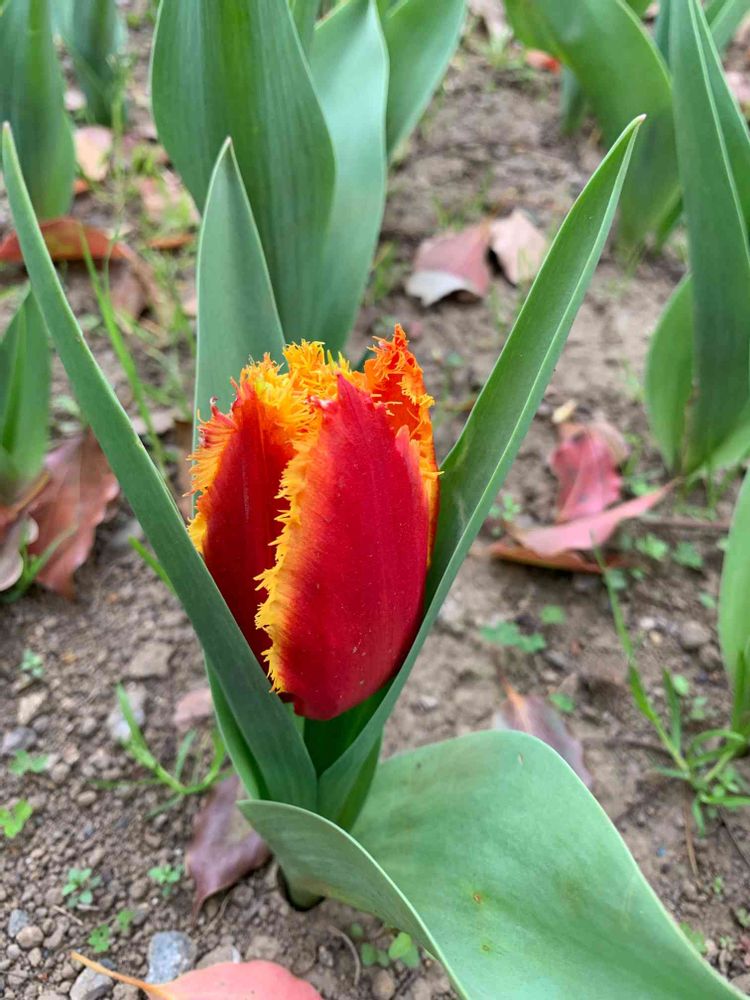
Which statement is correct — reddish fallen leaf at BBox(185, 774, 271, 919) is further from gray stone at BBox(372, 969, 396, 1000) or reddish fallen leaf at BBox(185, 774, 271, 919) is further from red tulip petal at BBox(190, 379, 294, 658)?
red tulip petal at BBox(190, 379, 294, 658)

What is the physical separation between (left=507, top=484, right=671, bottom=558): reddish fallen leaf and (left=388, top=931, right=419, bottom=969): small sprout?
1.67 feet

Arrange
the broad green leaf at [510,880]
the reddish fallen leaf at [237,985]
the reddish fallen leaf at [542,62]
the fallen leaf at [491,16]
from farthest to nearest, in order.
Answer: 1. the fallen leaf at [491,16]
2. the reddish fallen leaf at [542,62]
3. the reddish fallen leaf at [237,985]
4. the broad green leaf at [510,880]

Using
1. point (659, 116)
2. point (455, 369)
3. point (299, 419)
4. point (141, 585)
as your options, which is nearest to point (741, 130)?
point (659, 116)

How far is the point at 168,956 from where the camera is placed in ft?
2.69

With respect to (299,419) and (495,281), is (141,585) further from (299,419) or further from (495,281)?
(495,281)

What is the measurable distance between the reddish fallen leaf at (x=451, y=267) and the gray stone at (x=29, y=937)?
3.62 feet

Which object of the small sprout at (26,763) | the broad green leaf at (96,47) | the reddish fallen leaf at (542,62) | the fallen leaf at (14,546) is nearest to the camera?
the small sprout at (26,763)

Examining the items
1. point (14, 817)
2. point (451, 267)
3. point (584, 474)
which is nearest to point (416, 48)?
point (451, 267)

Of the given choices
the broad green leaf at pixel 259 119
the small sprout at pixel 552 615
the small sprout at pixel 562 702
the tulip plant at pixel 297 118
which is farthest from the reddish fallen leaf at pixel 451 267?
the small sprout at pixel 562 702

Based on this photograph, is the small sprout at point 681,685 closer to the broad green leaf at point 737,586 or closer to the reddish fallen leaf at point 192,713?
the broad green leaf at point 737,586

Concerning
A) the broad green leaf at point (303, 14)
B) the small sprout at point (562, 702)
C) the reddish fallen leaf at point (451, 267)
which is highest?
the broad green leaf at point (303, 14)

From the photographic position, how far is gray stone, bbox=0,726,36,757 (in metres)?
0.97

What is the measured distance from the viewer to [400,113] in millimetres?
1278

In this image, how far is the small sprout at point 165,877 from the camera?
0.87 m
